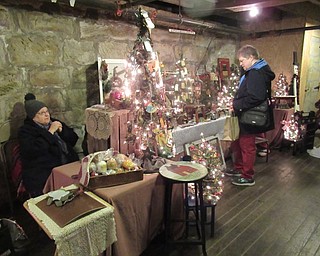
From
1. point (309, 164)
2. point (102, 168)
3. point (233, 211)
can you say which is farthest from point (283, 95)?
point (102, 168)

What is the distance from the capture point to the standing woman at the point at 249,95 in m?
2.75

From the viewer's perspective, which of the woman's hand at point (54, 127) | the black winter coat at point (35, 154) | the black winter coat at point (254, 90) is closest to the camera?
the black winter coat at point (35, 154)

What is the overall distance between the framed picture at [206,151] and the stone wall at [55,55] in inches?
50.5

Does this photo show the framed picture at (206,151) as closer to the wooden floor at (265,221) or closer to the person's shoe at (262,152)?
the wooden floor at (265,221)

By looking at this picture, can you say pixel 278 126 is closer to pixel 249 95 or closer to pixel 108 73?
pixel 249 95

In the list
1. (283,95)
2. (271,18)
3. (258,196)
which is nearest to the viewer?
(258,196)

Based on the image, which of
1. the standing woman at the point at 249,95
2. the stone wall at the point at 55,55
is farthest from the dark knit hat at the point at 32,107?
the standing woman at the point at 249,95

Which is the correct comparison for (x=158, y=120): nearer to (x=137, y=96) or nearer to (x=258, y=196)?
(x=137, y=96)

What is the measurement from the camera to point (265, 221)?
2.35 m

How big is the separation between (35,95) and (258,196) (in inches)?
103

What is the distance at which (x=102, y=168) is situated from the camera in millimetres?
1692

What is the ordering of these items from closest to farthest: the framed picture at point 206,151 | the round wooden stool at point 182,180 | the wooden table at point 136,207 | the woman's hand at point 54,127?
1. the wooden table at point 136,207
2. the round wooden stool at point 182,180
3. the woman's hand at point 54,127
4. the framed picture at point 206,151

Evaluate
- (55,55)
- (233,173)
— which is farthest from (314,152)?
(55,55)

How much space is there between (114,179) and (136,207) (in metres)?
0.24
